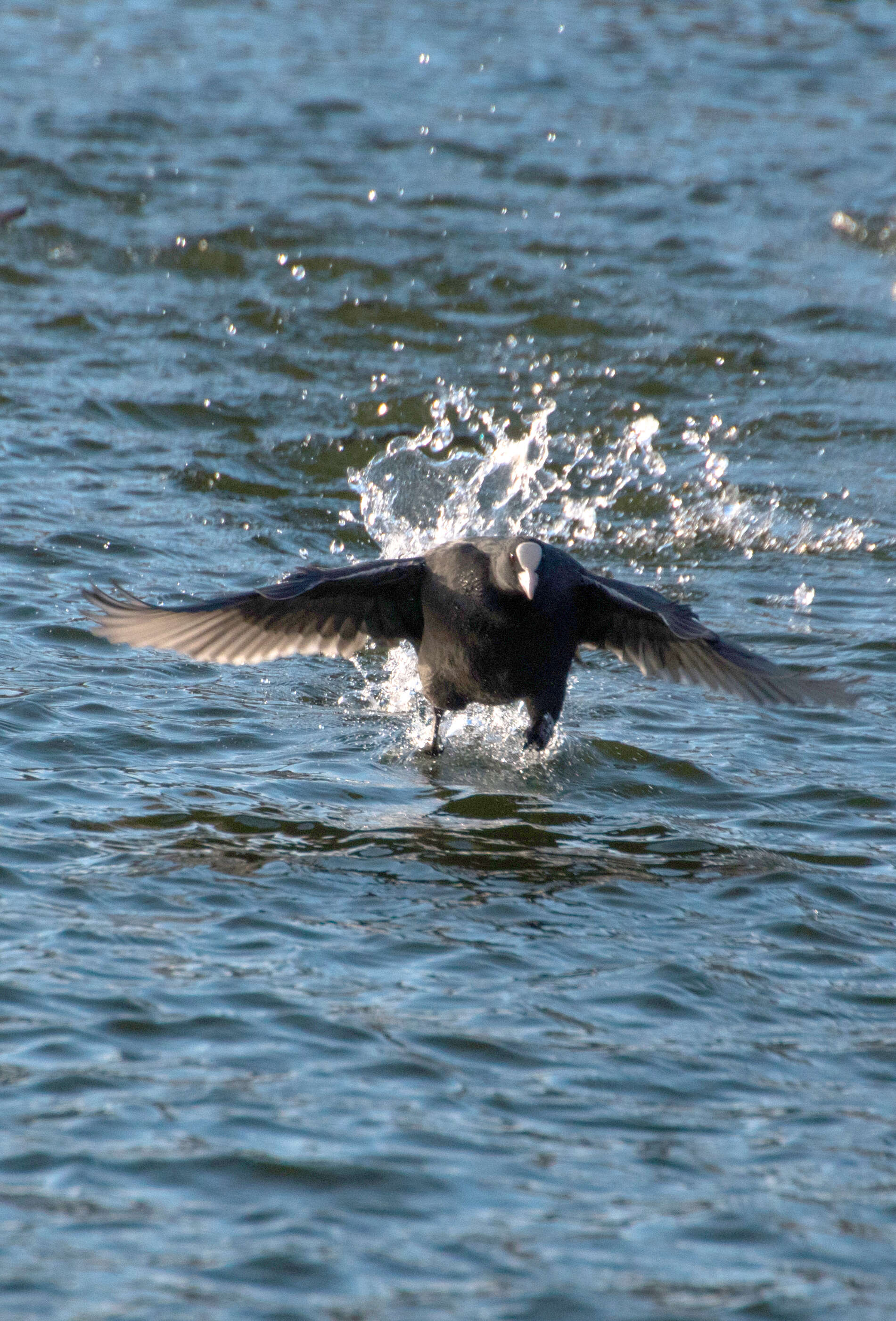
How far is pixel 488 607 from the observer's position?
19.4 ft

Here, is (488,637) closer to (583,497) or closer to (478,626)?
(478,626)

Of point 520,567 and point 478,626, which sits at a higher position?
point 520,567

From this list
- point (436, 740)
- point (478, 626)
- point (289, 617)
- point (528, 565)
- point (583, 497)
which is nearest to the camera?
Answer: point (528, 565)

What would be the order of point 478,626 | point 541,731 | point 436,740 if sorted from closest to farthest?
point 478,626 → point 541,731 → point 436,740

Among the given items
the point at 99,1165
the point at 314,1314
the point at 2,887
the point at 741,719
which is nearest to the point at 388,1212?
the point at 314,1314

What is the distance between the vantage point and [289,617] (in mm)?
6477

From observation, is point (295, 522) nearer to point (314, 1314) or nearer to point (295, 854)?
point (295, 854)

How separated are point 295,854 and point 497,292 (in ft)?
26.2

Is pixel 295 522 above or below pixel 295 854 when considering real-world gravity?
above

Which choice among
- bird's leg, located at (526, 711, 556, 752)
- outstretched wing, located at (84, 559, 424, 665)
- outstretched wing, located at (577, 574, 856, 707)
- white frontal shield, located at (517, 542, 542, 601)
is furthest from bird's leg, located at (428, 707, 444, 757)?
white frontal shield, located at (517, 542, 542, 601)

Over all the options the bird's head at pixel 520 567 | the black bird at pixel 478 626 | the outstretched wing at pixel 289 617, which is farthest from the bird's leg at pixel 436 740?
the bird's head at pixel 520 567

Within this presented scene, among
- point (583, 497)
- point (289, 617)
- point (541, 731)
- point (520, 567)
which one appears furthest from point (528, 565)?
point (583, 497)

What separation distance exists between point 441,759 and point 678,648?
102 centimetres

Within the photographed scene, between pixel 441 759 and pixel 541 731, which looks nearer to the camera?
pixel 541 731
